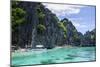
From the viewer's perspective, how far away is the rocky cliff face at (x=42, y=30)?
A: 8.69 feet

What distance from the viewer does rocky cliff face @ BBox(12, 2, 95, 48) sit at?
8.69ft

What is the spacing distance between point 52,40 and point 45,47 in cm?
14

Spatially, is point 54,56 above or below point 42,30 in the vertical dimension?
below

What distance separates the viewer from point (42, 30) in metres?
2.73

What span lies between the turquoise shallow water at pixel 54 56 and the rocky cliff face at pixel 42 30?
0.09 meters

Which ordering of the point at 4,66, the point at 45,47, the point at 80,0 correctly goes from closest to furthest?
the point at 4,66
the point at 45,47
the point at 80,0

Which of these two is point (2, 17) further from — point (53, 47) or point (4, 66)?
point (53, 47)

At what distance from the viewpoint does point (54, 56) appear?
2.78 metres

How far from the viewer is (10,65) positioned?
2.56 metres

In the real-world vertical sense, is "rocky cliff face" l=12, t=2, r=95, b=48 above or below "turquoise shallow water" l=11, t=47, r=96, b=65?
above

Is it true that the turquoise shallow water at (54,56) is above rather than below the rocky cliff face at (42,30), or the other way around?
below

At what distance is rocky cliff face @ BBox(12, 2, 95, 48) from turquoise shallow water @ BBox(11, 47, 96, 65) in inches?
3.6

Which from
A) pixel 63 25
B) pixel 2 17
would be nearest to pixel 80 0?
pixel 63 25

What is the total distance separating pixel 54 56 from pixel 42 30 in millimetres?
392
